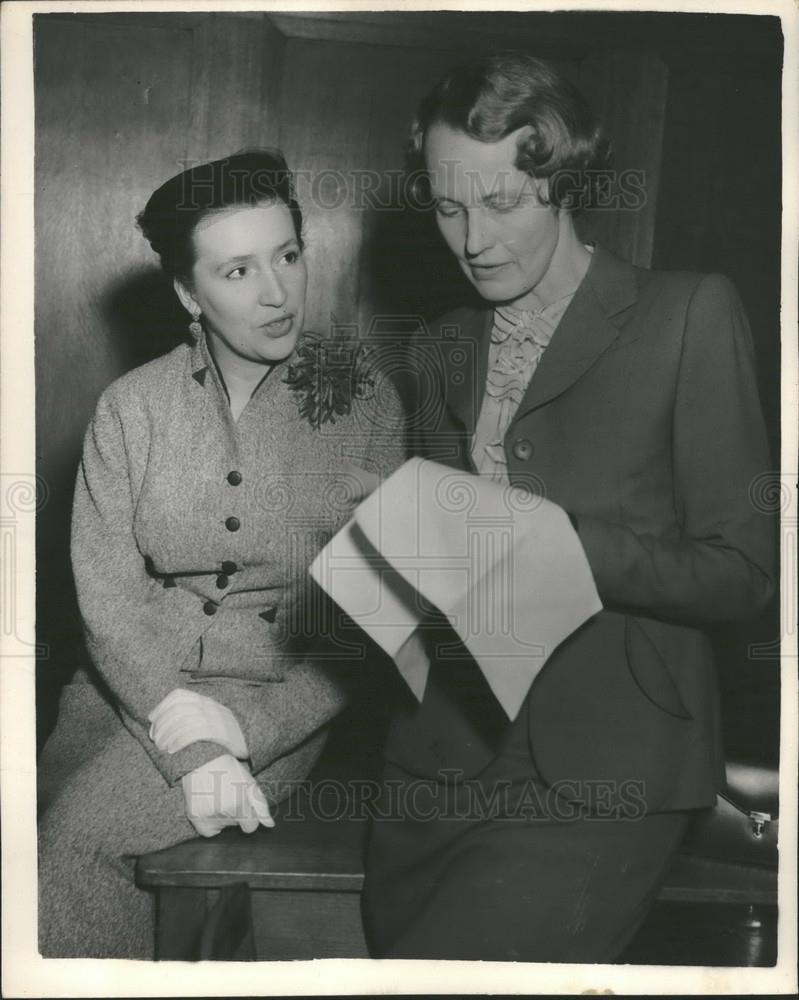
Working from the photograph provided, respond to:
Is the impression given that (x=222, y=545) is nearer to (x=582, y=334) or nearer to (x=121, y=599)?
(x=121, y=599)

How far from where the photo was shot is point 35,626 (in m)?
1.56

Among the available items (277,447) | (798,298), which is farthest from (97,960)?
(798,298)

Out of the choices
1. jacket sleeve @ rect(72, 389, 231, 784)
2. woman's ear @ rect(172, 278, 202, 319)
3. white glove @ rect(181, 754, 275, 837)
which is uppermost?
woman's ear @ rect(172, 278, 202, 319)

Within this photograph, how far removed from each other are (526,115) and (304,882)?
39.0 inches

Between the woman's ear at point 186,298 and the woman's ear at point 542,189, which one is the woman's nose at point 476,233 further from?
the woman's ear at point 186,298

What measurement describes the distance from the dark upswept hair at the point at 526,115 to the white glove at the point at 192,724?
0.75 metres

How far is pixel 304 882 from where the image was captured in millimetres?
1406

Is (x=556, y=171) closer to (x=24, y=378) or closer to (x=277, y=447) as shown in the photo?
(x=277, y=447)

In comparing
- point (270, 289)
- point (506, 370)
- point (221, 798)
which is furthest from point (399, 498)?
point (221, 798)

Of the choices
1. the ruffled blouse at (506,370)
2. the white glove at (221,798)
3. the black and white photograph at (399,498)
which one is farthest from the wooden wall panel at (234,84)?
the white glove at (221,798)

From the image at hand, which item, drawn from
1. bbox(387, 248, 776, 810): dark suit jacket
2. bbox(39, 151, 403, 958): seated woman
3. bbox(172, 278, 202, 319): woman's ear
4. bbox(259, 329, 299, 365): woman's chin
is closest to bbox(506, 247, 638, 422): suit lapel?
bbox(387, 248, 776, 810): dark suit jacket

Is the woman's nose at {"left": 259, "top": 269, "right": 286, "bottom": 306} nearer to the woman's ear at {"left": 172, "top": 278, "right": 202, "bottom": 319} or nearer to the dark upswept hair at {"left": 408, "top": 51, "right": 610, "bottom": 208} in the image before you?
the woman's ear at {"left": 172, "top": 278, "right": 202, "bottom": 319}

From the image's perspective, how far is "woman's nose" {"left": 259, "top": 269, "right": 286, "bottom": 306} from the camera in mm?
1473

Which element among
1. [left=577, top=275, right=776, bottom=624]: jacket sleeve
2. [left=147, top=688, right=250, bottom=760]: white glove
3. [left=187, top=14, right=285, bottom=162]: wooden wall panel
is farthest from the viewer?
[left=187, top=14, right=285, bottom=162]: wooden wall panel
